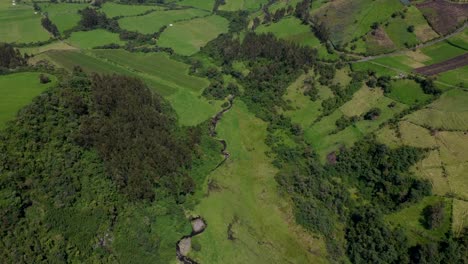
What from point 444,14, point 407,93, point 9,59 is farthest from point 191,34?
point 444,14

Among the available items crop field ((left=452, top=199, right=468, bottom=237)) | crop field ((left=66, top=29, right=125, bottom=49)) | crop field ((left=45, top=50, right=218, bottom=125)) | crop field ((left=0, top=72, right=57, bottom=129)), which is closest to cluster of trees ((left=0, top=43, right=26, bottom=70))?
crop field ((left=45, top=50, right=218, bottom=125))

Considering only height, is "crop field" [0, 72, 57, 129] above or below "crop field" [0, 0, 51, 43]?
above

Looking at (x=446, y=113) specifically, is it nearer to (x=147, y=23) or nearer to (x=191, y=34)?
(x=191, y=34)

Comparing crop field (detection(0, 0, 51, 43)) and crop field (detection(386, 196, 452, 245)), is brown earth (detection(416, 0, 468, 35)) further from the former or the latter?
crop field (detection(0, 0, 51, 43))

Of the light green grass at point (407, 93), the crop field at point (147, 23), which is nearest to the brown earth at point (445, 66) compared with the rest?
the light green grass at point (407, 93)

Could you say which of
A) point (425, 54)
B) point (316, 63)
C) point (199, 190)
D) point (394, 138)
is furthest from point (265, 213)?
point (425, 54)

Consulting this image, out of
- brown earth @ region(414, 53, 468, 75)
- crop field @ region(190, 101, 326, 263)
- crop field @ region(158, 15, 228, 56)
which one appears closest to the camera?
crop field @ region(190, 101, 326, 263)
